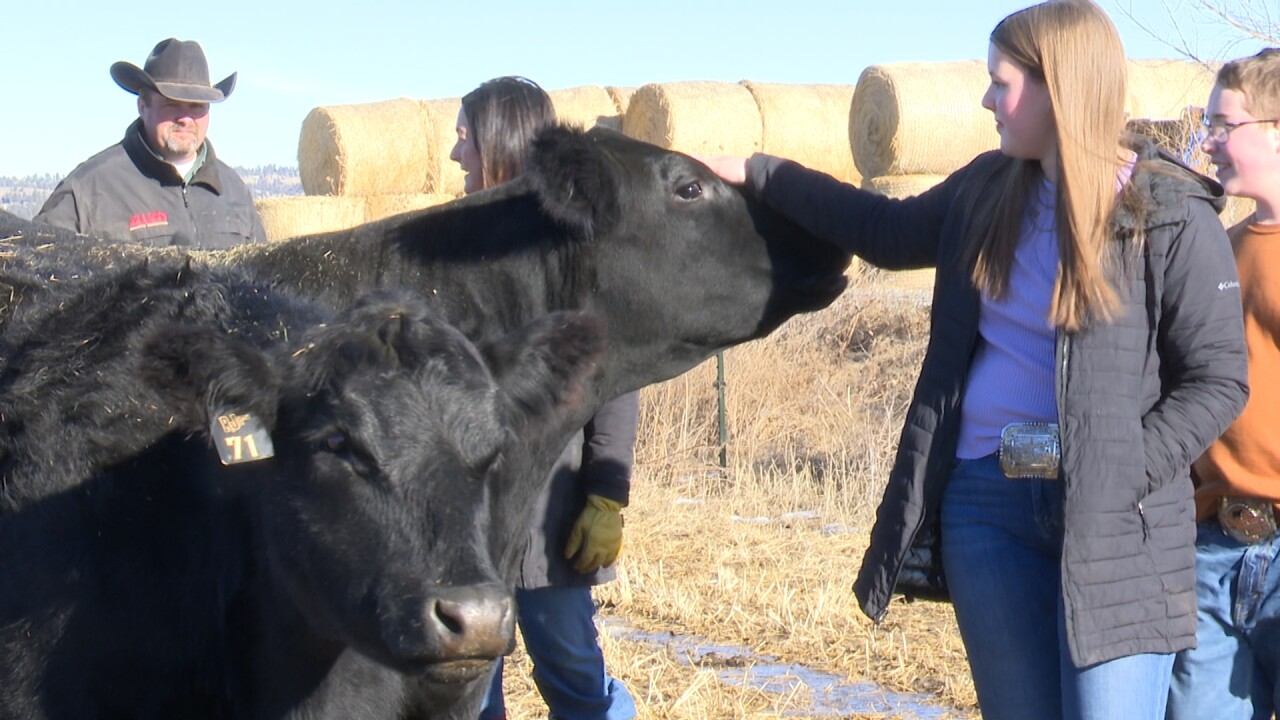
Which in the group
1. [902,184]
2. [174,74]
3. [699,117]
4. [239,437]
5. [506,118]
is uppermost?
[174,74]

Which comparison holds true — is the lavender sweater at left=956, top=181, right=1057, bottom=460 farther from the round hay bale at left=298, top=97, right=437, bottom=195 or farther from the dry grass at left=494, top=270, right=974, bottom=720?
the round hay bale at left=298, top=97, right=437, bottom=195

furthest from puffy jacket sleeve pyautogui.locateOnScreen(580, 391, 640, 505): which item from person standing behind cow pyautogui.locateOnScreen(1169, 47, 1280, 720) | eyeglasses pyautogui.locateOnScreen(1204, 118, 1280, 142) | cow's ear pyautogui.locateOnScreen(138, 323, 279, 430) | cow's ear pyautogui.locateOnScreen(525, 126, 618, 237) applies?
eyeglasses pyautogui.locateOnScreen(1204, 118, 1280, 142)

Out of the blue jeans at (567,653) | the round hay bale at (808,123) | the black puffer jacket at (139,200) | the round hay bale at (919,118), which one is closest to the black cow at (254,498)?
the blue jeans at (567,653)

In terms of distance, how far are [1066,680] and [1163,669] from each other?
10.3 inches

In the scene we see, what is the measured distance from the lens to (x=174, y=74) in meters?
6.09

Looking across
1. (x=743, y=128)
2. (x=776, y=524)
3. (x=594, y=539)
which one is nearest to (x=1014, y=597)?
(x=594, y=539)

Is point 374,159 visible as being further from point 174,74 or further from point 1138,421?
point 1138,421

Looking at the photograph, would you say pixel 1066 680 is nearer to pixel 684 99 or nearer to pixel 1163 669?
pixel 1163 669

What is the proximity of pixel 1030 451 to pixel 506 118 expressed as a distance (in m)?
2.45

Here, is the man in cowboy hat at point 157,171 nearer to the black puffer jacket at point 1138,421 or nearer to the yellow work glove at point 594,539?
the yellow work glove at point 594,539

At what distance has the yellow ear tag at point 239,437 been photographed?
3.37 metres

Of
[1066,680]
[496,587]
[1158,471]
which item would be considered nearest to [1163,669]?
[1066,680]

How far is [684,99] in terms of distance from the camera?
1852cm

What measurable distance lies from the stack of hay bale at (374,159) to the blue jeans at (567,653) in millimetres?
13941
